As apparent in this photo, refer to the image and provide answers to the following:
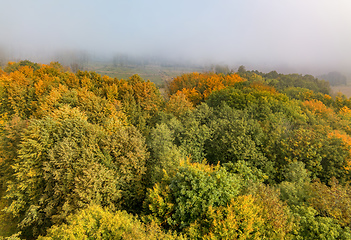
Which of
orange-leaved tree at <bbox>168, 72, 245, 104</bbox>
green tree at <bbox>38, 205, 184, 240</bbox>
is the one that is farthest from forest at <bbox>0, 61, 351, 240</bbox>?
orange-leaved tree at <bbox>168, 72, 245, 104</bbox>

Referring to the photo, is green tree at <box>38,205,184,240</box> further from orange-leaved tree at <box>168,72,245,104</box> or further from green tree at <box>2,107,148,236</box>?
orange-leaved tree at <box>168,72,245,104</box>

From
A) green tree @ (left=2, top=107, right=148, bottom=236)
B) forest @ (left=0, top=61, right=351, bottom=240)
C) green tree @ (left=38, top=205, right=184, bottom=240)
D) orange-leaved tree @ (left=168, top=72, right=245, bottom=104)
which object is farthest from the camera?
orange-leaved tree @ (left=168, top=72, right=245, bottom=104)

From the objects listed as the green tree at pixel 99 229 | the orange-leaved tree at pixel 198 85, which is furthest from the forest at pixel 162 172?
the orange-leaved tree at pixel 198 85

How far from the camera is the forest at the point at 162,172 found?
14.2 meters

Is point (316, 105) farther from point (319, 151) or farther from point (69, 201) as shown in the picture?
point (69, 201)

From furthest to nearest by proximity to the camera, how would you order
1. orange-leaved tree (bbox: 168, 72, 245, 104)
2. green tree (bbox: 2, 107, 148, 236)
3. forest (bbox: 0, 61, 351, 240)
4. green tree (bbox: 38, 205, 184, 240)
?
orange-leaved tree (bbox: 168, 72, 245, 104) → green tree (bbox: 2, 107, 148, 236) → forest (bbox: 0, 61, 351, 240) → green tree (bbox: 38, 205, 184, 240)

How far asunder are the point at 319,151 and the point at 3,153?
163 ft

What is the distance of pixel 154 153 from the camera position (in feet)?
83.5

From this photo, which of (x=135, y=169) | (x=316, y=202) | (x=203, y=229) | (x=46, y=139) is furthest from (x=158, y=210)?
(x=46, y=139)

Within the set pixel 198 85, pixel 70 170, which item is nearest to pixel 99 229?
pixel 70 170

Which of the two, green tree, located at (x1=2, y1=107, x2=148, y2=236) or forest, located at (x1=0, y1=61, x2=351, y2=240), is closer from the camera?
forest, located at (x1=0, y1=61, x2=351, y2=240)

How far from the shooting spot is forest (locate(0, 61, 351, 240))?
1417 cm

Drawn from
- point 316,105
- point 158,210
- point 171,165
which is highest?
point 316,105

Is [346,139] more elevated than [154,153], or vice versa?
[346,139]
